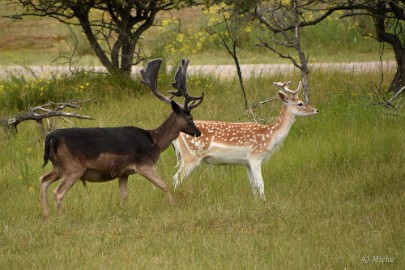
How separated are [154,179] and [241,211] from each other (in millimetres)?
1014

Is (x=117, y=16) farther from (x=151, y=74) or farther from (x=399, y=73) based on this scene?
(x=151, y=74)

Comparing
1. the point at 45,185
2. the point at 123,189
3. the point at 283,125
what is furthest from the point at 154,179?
the point at 283,125

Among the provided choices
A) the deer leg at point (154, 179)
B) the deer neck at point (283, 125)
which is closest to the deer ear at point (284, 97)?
the deer neck at point (283, 125)

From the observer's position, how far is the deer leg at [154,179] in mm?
10266

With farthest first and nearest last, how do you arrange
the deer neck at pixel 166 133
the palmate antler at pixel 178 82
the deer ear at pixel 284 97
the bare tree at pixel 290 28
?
the bare tree at pixel 290 28 < the deer ear at pixel 284 97 < the palmate antler at pixel 178 82 < the deer neck at pixel 166 133

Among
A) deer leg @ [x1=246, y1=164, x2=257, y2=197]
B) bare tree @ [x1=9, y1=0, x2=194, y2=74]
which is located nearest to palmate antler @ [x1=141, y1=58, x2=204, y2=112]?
deer leg @ [x1=246, y1=164, x2=257, y2=197]

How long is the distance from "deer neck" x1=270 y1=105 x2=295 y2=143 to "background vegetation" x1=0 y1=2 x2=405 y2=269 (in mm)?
530

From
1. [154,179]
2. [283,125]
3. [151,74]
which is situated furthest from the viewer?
[283,125]

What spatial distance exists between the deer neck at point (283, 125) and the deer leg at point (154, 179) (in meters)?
1.93

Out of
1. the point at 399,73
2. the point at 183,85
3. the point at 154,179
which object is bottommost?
the point at 399,73

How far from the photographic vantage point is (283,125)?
467 inches

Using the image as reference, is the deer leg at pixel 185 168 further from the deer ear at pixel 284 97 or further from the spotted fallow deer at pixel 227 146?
the deer ear at pixel 284 97

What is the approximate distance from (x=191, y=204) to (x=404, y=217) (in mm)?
2322

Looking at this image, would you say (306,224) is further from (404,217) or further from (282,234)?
(404,217)
